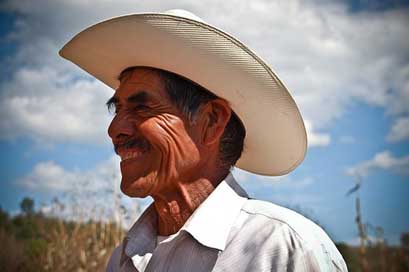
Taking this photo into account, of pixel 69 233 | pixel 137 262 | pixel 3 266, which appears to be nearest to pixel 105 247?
pixel 69 233

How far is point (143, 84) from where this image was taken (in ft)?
7.00

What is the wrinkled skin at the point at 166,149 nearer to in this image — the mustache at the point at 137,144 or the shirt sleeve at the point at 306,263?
the mustache at the point at 137,144

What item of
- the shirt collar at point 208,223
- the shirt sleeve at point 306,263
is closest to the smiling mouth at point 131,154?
the shirt collar at point 208,223

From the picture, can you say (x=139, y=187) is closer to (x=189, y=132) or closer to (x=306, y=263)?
(x=189, y=132)

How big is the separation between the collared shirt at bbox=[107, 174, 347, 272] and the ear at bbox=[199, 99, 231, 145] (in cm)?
19

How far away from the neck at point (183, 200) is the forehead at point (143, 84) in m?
0.39

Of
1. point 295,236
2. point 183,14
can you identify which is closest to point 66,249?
point 183,14

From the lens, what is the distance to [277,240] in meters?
1.64

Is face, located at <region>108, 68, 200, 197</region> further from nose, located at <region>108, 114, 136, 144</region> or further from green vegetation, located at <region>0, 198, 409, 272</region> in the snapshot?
green vegetation, located at <region>0, 198, 409, 272</region>

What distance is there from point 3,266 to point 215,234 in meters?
5.90

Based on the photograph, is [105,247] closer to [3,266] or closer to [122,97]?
[3,266]

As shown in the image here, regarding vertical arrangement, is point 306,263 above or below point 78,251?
above

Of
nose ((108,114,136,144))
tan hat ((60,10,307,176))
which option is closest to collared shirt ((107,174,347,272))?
tan hat ((60,10,307,176))

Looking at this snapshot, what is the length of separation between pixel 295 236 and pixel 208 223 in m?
0.37
